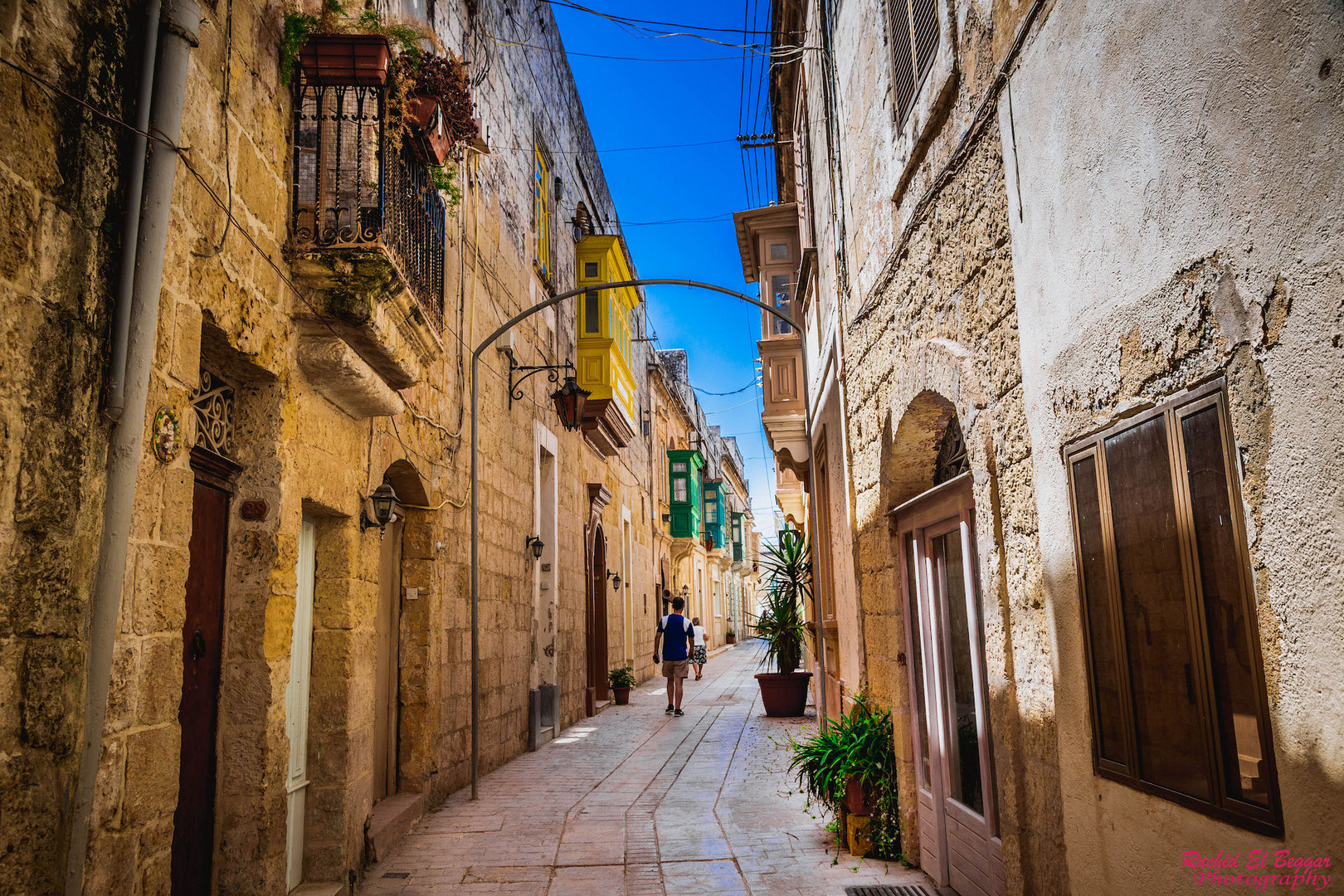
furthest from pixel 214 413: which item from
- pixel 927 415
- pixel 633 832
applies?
pixel 633 832

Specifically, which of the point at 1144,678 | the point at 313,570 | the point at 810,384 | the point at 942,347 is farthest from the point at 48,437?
the point at 810,384

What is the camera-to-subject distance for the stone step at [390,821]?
534 centimetres

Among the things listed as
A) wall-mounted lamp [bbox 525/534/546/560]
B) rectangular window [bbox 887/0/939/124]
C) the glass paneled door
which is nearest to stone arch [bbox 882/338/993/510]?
the glass paneled door

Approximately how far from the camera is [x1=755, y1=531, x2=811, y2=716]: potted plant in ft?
37.9

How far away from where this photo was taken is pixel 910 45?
4598 millimetres

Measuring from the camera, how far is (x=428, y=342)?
5504mm

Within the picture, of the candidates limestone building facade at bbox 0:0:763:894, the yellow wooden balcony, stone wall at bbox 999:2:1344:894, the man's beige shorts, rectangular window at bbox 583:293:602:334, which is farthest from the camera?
rectangular window at bbox 583:293:602:334

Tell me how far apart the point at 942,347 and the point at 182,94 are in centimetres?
311

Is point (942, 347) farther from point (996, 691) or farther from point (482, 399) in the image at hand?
point (482, 399)

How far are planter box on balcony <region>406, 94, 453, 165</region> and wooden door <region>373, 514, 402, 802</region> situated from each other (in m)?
2.61

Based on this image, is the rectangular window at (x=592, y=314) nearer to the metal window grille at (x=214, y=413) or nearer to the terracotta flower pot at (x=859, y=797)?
the terracotta flower pot at (x=859, y=797)

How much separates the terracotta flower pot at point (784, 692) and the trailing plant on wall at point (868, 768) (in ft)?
21.0

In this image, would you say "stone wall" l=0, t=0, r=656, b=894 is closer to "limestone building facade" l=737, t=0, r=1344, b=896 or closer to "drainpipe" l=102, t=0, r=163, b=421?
"drainpipe" l=102, t=0, r=163, b=421

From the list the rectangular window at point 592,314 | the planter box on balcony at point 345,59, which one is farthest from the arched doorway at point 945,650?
the rectangular window at point 592,314
